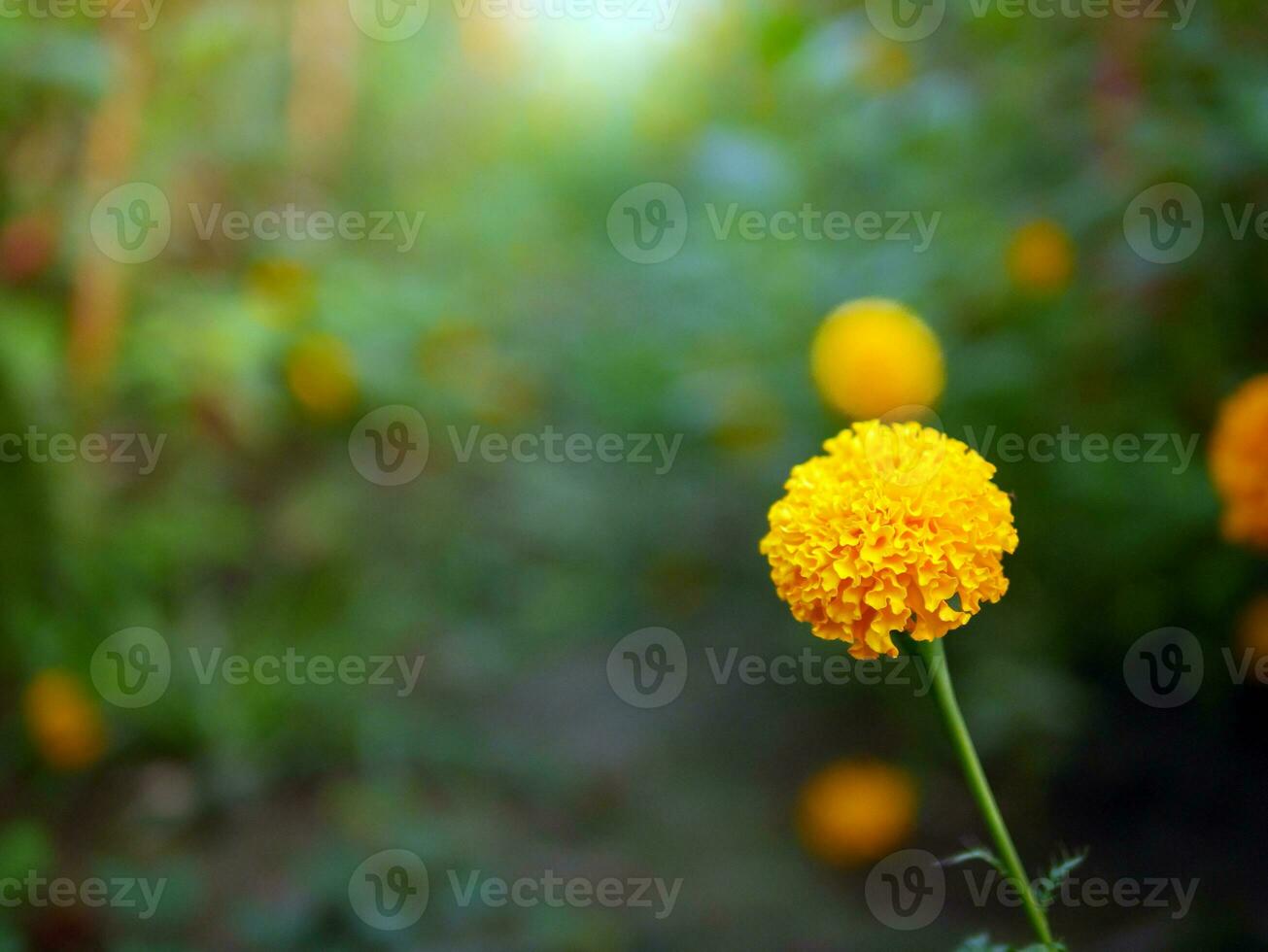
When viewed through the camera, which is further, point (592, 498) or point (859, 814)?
point (592, 498)

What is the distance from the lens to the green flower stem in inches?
25.5

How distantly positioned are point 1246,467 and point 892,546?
65 centimetres

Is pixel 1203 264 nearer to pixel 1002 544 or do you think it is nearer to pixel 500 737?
pixel 1002 544

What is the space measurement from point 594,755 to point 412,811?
1.43ft

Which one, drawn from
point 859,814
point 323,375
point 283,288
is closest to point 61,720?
point 323,375

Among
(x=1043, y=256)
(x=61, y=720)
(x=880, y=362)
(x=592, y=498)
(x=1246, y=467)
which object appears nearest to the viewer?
(x=1246, y=467)

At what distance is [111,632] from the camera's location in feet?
5.90

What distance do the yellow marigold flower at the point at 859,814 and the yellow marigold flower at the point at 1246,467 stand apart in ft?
2.69

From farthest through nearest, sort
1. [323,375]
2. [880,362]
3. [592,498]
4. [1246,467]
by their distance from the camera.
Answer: [592,498] → [323,375] → [880,362] → [1246,467]

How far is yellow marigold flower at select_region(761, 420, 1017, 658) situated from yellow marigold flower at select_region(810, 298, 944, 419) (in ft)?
2.60

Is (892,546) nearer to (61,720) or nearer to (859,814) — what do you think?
(859,814)

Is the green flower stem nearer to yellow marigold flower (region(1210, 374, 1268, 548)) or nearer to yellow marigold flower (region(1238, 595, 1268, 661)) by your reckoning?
yellow marigold flower (region(1210, 374, 1268, 548))

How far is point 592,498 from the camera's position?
95.2 inches

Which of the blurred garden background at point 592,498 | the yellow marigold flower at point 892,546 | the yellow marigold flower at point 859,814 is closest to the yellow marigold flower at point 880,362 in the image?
the blurred garden background at point 592,498
